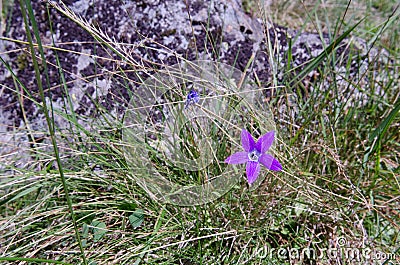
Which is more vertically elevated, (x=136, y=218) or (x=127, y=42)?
(x=127, y=42)

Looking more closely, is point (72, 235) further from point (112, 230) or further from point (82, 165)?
point (82, 165)

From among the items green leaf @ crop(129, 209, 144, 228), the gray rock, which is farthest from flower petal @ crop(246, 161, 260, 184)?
the gray rock

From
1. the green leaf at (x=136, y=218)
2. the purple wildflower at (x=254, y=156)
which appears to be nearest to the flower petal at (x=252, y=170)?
the purple wildflower at (x=254, y=156)

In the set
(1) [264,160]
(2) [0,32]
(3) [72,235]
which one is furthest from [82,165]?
(2) [0,32]

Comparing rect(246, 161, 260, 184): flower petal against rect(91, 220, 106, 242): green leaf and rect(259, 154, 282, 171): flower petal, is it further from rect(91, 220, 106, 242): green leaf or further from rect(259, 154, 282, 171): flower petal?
rect(91, 220, 106, 242): green leaf

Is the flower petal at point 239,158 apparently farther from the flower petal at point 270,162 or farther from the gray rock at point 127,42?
the gray rock at point 127,42

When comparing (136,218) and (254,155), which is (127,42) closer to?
(136,218)

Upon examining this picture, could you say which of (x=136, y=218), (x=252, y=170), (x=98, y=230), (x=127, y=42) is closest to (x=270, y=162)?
(x=252, y=170)
